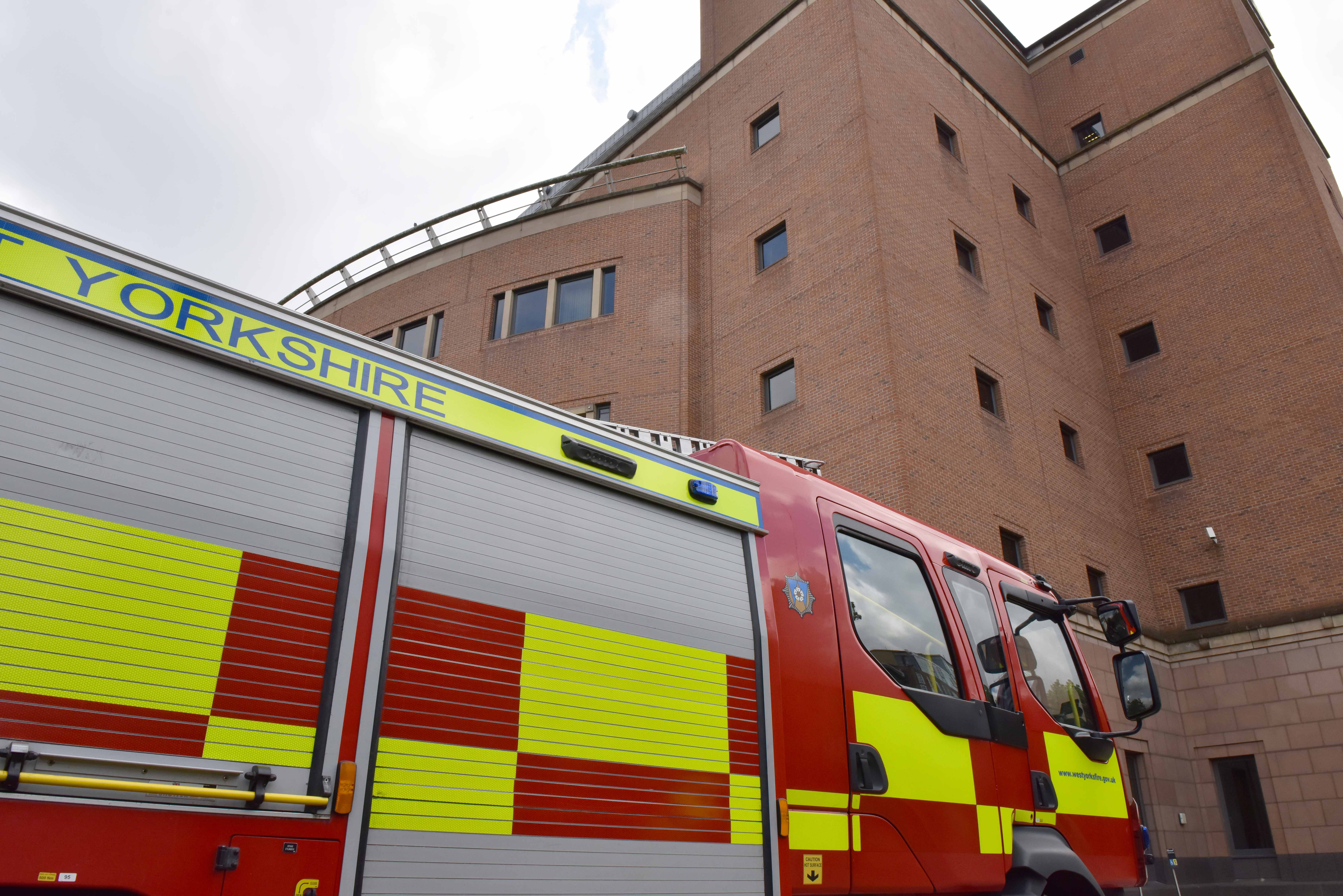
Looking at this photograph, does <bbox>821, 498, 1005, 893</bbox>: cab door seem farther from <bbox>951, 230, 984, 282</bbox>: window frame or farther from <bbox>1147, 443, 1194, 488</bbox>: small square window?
<bbox>1147, 443, 1194, 488</bbox>: small square window

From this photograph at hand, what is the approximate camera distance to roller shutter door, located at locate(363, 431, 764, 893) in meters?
2.78

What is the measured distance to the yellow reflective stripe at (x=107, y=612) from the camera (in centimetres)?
218

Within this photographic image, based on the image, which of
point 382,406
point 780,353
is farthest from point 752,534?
point 780,353

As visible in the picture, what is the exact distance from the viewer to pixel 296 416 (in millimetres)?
2906

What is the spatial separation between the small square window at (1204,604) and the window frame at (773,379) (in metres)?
11.4

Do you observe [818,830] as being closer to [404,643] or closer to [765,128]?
[404,643]

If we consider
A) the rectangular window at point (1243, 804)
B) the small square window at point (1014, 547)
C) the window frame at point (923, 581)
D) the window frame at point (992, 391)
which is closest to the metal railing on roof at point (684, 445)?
the window frame at point (923, 581)

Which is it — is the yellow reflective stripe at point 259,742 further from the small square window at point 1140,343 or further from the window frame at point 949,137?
the small square window at point 1140,343

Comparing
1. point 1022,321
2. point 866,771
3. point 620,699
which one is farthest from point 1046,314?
point 620,699

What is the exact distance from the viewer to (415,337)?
26.0m

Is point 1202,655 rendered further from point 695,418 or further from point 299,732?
point 299,732

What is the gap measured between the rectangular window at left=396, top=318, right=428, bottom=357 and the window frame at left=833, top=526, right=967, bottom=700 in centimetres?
2204

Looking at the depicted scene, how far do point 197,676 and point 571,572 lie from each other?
4.32ft

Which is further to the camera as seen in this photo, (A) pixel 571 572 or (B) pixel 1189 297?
(B) pixel 1189 297
